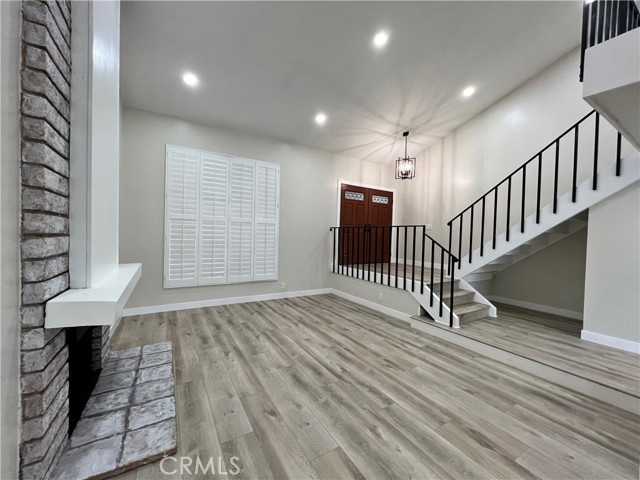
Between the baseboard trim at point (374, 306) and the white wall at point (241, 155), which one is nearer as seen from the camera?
the white wall at point (241, 155)

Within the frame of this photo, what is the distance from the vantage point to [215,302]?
13.4 feet

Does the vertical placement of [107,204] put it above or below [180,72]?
below

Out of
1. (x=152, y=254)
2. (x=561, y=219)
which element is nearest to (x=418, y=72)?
(x=561, y=219)

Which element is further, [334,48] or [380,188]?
[380,188]

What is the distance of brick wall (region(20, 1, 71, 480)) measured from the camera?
1.04 m

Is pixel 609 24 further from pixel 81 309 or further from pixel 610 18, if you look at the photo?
pixel 81 309

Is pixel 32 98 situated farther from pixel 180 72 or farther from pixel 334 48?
pixel 334 48

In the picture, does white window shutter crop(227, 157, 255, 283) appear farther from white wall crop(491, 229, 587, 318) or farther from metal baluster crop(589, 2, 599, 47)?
white wall crop(491, 229, 587, 318)

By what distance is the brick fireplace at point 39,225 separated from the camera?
1.04 m

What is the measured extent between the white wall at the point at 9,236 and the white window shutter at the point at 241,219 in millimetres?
3184

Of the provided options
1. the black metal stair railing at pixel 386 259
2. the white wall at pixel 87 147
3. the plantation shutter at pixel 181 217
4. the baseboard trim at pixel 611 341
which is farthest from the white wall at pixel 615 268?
the plantation shutter at pixel 181 217

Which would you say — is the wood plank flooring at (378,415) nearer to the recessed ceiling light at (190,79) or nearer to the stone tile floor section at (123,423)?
the stone tile floor section at (123,423)

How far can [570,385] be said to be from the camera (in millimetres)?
2086

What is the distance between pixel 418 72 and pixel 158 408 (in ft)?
15.6
